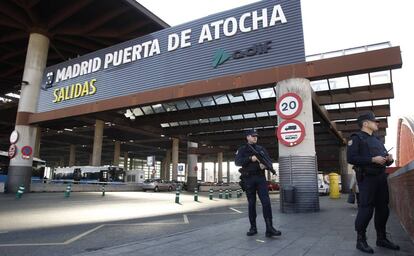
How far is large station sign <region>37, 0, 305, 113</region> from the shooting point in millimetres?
13109

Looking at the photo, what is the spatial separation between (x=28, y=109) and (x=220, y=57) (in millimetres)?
15285

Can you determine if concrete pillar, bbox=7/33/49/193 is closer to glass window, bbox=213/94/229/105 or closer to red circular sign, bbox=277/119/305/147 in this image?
glass window, bbox=213/94/229/105

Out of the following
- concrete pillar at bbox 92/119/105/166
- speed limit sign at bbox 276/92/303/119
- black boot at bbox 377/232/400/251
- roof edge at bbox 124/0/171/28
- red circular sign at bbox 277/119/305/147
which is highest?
roof edge at bbox 124/0/171/28

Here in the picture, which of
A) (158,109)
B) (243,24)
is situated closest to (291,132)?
(243,24)

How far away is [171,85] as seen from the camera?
1584 cm

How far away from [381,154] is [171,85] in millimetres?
12770

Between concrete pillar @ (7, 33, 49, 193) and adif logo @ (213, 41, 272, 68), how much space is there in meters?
14.8

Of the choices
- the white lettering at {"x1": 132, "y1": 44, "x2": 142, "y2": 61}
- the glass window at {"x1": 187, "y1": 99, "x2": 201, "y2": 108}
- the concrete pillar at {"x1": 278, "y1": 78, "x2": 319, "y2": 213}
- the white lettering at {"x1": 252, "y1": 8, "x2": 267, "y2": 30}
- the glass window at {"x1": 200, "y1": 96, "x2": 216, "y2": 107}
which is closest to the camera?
the concrete pillar at {"x1": 278, "y1": 78, "x2": 319, "y2": 213}

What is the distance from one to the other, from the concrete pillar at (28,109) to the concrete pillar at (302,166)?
18.4 m

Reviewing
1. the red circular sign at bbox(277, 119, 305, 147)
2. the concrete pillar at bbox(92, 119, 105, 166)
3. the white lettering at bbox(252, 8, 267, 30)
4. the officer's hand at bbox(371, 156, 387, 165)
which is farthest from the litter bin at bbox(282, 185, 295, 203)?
the concrete pillar at bbox(92, 119, 105, 166)

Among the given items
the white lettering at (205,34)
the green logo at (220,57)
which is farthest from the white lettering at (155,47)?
Answer: the green logo at (220,57)

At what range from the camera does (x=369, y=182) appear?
4.02 m

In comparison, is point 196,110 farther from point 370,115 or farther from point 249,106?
point 370,115

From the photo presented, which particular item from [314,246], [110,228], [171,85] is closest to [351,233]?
[314,246]
